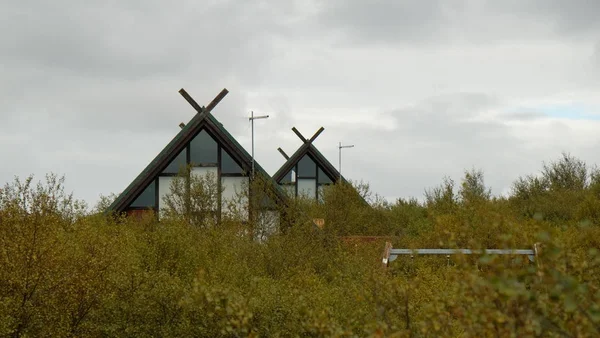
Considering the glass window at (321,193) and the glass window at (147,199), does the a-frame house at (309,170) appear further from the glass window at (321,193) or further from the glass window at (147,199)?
the glass window at (147,199)

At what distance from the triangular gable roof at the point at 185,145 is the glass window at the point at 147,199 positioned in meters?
0.28

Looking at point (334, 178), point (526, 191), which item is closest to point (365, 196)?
point (334, 178)

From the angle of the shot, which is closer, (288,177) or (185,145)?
(185,145)

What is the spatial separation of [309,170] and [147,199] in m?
16.1

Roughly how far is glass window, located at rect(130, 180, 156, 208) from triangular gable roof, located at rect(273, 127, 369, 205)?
1271 cm

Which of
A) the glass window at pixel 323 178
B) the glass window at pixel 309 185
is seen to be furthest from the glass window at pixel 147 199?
the glass window at pixel 323 178

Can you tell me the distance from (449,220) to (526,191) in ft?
78.0

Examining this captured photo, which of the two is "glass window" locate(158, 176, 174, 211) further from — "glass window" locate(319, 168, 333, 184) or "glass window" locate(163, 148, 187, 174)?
"glass window" locate(319, 168, 333, 184)

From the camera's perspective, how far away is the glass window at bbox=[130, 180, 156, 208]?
112 ft

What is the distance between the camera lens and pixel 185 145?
111ft

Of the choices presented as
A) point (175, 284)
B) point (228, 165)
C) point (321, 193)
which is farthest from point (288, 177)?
point (175, 284)

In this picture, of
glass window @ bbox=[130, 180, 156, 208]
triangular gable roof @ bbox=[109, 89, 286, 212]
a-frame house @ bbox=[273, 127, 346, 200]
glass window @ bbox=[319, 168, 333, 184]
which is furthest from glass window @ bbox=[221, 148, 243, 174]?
glass window @ bbox=[319, 168, 333, 184]

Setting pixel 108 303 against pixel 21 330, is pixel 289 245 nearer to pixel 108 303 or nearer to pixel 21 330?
pixel 108 303

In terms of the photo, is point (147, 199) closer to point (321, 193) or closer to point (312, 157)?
point (321, 193)
